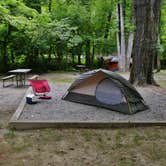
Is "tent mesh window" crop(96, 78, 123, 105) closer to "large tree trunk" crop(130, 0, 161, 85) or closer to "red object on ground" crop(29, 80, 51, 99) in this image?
"red object on ground" crop(29, 80, 51, 99)

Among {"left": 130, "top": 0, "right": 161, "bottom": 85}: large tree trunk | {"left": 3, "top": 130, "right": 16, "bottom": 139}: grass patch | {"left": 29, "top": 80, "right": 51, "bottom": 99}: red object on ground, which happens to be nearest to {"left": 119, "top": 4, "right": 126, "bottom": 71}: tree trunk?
{"left": 130, "top": 0, "right": 161, "bottom": 85}: large tree trunk

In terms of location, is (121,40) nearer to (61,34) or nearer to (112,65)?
(112,65)

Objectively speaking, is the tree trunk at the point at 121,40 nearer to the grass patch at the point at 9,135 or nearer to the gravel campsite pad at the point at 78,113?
the gravel campsite pad at the point at 78,113

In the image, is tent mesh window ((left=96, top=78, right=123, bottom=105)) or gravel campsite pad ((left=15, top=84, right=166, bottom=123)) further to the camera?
tent mesh window ((left=96, top=78, right=123, bottom=105))

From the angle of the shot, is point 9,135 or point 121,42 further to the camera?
point 121,42

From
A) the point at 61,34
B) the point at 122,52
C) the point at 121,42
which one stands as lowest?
the point at 122,52

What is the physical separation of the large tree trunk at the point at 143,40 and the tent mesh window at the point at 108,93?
402 cm

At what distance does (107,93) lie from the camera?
7.11 meters

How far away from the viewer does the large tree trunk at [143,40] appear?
34.8 ft

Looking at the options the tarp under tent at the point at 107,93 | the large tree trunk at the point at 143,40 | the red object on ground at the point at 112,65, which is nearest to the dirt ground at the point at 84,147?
the tarp under tent at the point at 107,93

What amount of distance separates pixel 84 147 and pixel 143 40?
23.1 ft

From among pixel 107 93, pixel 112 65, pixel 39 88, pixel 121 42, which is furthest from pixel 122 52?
pixel 107 93

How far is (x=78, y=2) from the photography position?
800 inches

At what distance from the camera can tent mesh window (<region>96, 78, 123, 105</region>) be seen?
271 inches
